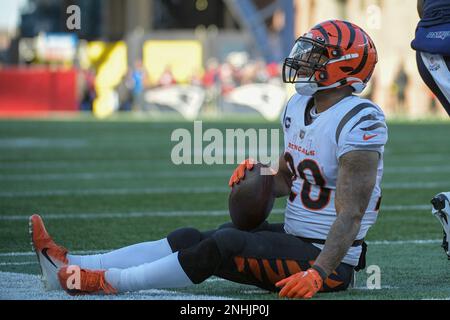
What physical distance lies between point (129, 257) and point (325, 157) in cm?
91

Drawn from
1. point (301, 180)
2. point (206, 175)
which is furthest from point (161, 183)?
point (301, 180)

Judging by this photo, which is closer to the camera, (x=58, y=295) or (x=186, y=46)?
(x=58, y=295)

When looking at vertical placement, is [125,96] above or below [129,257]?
below

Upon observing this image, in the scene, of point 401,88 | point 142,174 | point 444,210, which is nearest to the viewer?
point 444,210

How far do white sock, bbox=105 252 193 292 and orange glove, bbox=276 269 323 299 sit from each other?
0.38 metres

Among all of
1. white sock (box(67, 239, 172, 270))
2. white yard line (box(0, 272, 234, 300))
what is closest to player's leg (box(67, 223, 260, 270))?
white sock (box(67, 239, 172, 270))

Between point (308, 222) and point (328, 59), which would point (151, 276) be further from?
point (328, 59)

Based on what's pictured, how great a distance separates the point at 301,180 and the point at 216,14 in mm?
41887

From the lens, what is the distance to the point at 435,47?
512 centimetres

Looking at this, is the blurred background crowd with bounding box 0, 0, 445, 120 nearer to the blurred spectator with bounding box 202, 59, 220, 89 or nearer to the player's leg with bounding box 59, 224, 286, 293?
the blurred spectator with bounding box 202, 59, 220, 89

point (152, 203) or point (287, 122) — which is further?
point (152, 203)

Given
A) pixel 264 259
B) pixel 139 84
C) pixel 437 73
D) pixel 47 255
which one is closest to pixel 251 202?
pixel 264 259
